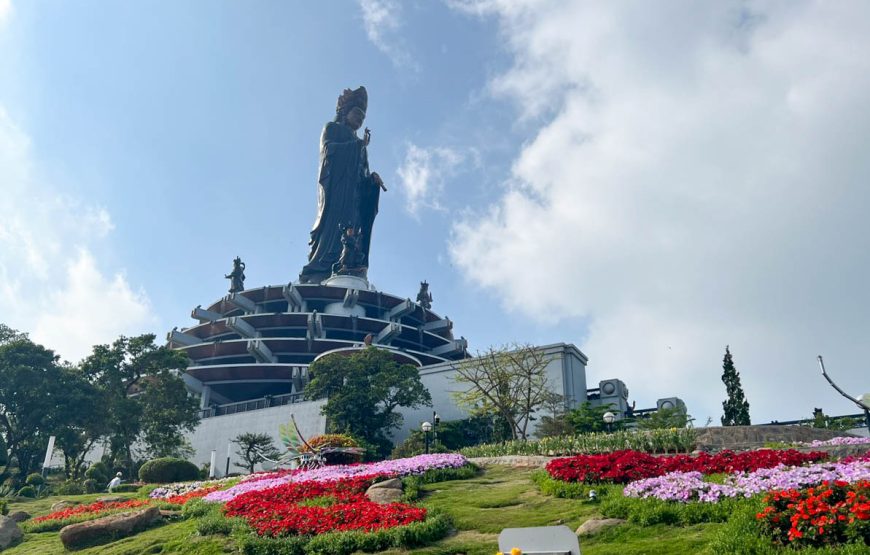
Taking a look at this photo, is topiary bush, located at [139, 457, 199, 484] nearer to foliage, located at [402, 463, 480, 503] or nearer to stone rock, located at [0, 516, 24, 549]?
stone rock, located at [0, 516, 24, 549]

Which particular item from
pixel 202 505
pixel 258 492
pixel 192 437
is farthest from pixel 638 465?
pixel 192 437

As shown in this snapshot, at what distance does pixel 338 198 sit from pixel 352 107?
11613 millimetres

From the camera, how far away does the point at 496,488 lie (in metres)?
18.1

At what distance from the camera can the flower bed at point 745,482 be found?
11867mm

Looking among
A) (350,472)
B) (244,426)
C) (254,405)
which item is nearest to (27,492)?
(350,472)

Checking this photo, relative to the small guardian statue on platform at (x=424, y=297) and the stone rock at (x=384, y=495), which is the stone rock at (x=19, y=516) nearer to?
the stone rock at (x=384, y=495)

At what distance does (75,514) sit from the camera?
2169 centimetres

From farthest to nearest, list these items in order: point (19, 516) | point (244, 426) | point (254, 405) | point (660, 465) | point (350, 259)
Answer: point (350, 259) → point (254, 405) → point (244, 426) → point (19, 516) → point (660, 465)

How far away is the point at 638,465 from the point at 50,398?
36952 millimetres

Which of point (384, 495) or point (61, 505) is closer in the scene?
point (384, 495)

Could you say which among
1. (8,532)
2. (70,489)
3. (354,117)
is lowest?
(8,532)

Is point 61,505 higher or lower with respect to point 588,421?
lower

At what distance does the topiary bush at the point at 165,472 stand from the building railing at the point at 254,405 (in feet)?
58.4

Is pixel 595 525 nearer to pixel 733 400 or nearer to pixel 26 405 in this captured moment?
pixel 733 400
